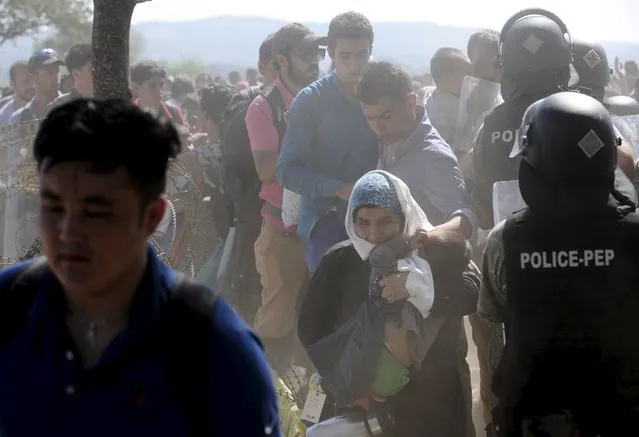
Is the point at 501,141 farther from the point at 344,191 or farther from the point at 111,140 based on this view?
the point at 111,140

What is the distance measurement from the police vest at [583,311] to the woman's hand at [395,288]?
104 centimetres

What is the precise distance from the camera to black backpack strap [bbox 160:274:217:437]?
2193 millimetres

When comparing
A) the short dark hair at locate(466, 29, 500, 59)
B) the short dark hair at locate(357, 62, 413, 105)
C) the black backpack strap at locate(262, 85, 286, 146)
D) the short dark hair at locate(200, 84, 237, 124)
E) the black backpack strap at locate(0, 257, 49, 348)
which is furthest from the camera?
the short dark hair at locate(200, 84, 237, 124)

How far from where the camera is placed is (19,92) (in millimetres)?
9938

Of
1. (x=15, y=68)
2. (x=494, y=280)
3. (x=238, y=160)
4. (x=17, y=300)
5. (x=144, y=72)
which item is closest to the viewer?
(x=17, y=300)

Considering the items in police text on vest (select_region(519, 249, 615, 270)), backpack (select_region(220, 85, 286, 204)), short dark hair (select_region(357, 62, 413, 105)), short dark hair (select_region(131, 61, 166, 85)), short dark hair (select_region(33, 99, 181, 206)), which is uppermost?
short dark hair (select_region(33, 99, 181, 206))

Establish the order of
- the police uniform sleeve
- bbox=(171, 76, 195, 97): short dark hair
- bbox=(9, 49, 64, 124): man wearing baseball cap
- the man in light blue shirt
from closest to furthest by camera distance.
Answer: the police uniform sleeve, bbox=(9, 49, 64, 124): man wearing baseball cap, the man in light blue shirt, bbox=(171, 76, 195, 97): short dark hair

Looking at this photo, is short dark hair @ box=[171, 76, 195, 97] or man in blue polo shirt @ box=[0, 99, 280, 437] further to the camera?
short dark hair @ box=[171, 76, 195, 97]

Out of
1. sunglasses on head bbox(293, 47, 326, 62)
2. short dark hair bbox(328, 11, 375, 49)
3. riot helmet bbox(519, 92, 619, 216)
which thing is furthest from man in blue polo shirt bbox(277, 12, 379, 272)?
riot helmet bbox(519, 92, 619, 216)

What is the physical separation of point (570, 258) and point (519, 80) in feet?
5.74

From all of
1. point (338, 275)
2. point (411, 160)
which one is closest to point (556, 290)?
point (338, 275)

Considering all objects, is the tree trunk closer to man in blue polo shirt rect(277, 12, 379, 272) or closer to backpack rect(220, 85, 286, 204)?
man in blue polo shirt rect(277, 12, 379, 272)

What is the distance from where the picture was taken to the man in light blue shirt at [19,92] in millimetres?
9594

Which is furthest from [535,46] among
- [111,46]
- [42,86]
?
[42,86]
